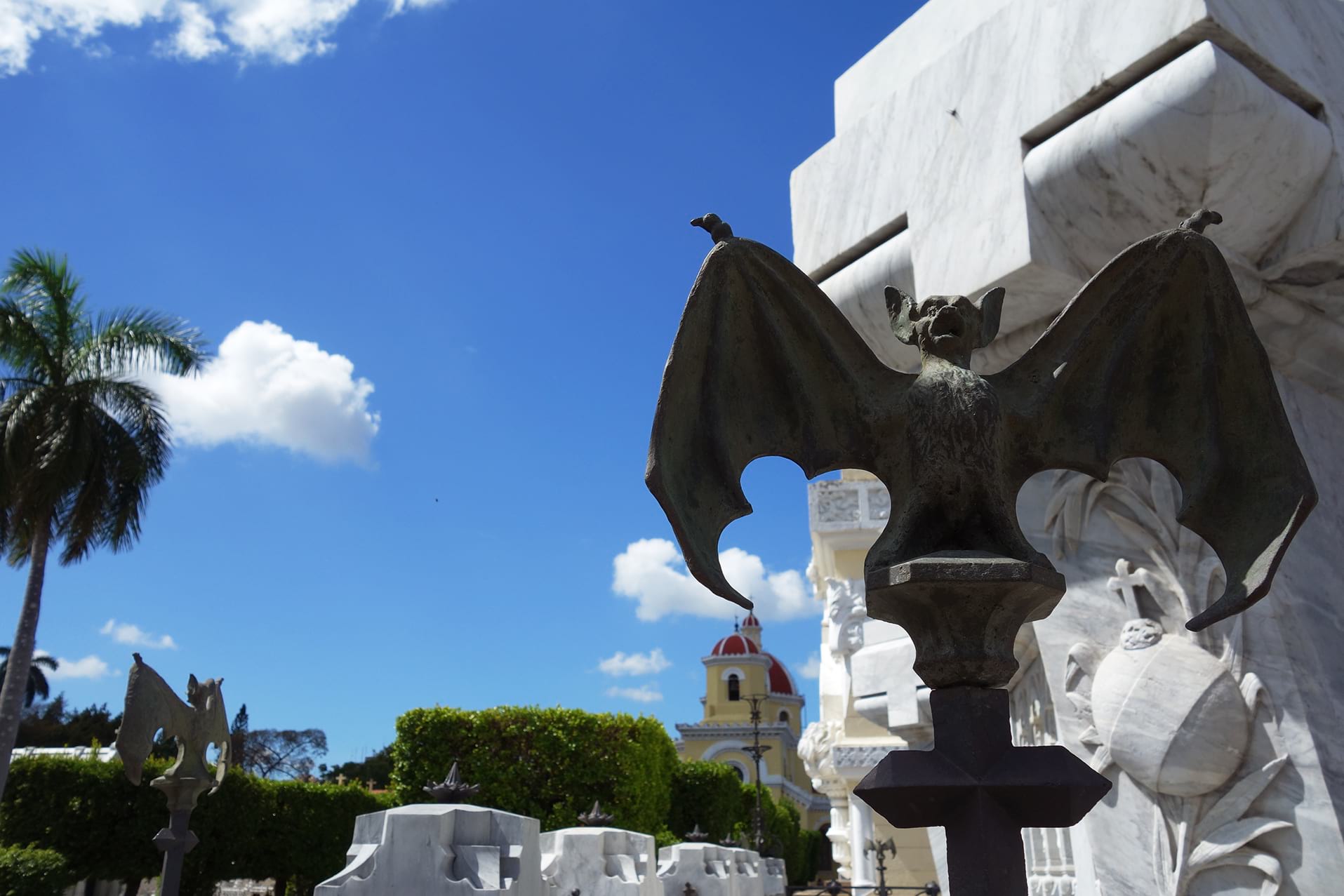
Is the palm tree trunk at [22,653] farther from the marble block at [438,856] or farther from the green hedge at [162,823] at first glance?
the marble block at [438,856]

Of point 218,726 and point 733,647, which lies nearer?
point 218,726

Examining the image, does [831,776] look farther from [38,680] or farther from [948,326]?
[38,680]

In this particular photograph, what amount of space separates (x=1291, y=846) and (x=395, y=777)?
15.9 meters

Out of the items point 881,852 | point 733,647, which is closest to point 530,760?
point 881,852

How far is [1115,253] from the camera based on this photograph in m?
4.05

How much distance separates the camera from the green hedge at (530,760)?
17.0 m

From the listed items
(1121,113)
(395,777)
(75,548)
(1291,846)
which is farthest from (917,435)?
(395,777)

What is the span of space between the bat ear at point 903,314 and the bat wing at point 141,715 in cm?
688

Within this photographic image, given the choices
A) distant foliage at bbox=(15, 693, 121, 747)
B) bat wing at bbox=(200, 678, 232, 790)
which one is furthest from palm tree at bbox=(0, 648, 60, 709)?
bat wing at bbox=(200, 678, 232, 790)

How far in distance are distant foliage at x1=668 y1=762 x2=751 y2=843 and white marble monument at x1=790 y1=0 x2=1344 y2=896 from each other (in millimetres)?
23235

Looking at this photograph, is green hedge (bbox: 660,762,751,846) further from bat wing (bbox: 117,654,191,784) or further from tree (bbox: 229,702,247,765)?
bat wing (bbox: 117,654,191,784)

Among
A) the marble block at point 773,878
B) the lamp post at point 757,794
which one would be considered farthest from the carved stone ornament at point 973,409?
the lamp post at point 757,794

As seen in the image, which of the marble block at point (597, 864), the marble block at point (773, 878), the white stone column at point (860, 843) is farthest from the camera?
the marble block at point (773, 878)

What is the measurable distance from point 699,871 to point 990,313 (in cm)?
678
